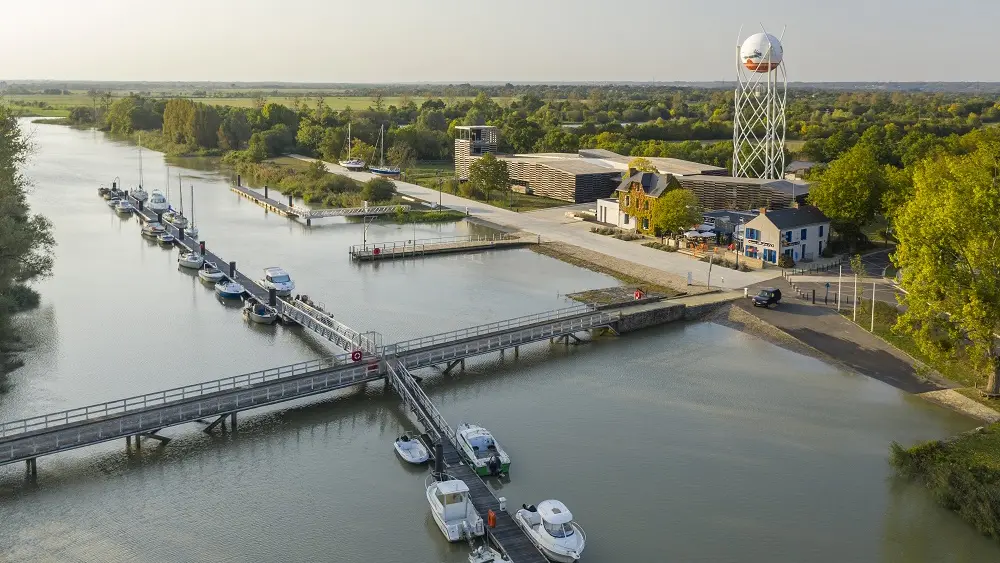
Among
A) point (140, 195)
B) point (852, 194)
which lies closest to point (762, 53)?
point (852, 194)

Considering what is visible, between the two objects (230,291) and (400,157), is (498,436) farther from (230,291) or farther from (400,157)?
(400,157)

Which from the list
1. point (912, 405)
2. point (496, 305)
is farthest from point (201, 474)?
point (912, 405)

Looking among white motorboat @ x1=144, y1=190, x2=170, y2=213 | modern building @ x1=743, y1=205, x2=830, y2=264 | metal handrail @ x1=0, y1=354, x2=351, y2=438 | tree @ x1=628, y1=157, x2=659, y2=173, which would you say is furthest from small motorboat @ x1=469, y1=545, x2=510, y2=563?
white motorboat @ x1=144, y1=190, x2=170, y2=213

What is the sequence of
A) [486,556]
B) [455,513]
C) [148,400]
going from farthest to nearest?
[148,400] → [455,513] → [486,556]

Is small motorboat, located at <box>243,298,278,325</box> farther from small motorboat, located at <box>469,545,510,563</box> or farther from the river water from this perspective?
small motorboat, located at <box>469,545,510,563</box>

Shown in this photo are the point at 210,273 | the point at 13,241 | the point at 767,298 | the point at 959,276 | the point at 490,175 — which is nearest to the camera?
the point at 959,276

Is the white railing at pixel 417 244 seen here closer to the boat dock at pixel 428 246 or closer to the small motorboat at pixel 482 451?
the boat dock at pixel 428 246
